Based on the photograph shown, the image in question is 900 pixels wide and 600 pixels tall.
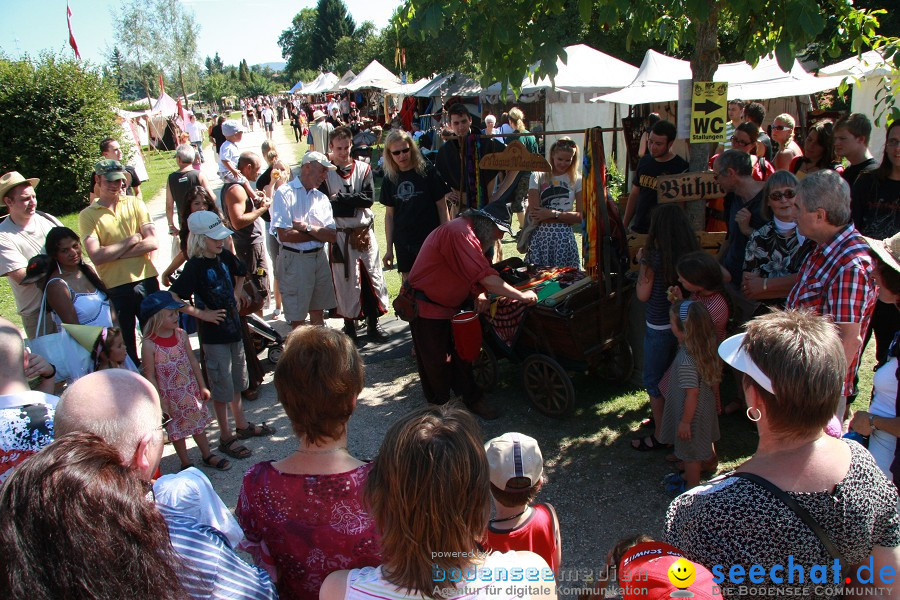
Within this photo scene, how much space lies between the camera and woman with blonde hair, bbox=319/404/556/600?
1.42 meters

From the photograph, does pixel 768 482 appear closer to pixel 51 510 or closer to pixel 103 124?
pixel 51 510

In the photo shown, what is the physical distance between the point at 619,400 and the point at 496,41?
9.09 ft

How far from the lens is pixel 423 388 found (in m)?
4.77

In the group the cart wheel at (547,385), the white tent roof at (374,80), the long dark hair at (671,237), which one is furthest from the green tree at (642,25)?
the white tent roof at (374,80)

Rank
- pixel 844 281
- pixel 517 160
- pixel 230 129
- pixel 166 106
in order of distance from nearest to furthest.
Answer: pixel 844 281
pixel 517 160
pixel 230 129
pixel 166 106

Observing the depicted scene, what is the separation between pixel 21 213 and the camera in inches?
169

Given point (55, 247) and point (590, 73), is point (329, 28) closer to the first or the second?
point (590, 73)

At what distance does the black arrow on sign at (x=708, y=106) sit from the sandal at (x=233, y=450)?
398 centimetres

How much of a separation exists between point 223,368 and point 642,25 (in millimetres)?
3899

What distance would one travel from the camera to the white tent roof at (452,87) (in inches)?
688

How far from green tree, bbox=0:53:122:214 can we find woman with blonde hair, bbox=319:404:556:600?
52.4 ft

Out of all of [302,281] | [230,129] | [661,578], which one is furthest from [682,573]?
[230,129]

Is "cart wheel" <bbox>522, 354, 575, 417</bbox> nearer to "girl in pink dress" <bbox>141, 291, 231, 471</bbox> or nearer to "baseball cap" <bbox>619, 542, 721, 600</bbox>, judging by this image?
"girl in pink dress" <bbox>141, 291, 231, 471</bbox>

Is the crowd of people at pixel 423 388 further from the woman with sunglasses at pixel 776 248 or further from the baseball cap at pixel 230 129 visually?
the baseball cap at pixel 230 129
